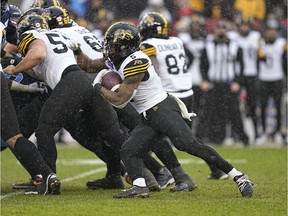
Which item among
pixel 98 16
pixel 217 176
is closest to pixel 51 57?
pixel 217 176

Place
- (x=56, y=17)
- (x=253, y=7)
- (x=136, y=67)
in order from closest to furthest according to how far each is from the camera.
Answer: (x=136, y=67) → (x=56, y=17) → (x=253, y=7)

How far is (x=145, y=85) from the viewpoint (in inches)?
277

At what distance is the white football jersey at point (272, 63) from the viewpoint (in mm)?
14352

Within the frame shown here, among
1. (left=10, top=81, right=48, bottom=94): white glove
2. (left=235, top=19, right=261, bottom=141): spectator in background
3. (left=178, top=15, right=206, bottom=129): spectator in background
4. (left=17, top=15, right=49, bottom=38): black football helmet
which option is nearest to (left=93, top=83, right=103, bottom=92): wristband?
(left=17, top=15, right=49, bottom=38): black football helmet

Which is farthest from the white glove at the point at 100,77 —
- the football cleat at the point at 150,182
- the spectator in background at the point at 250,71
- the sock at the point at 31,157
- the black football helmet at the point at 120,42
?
the spectator in background at the point at 250,71

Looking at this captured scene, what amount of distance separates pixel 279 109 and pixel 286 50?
0.97m

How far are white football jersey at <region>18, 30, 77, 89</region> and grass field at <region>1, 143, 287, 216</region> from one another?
102 cm

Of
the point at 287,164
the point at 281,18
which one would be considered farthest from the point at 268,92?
the point at 287,164

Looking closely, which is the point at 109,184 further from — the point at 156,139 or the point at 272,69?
the point at 272,69

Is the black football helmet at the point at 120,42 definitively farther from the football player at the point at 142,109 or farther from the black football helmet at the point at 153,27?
the black football helmet at the point at 153,27

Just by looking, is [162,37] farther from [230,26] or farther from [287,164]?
[230,26]

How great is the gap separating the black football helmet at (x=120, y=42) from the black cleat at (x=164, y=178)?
157 centimetres

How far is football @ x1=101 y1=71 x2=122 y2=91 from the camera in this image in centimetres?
698

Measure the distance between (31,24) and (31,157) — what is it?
1264 millimetres
